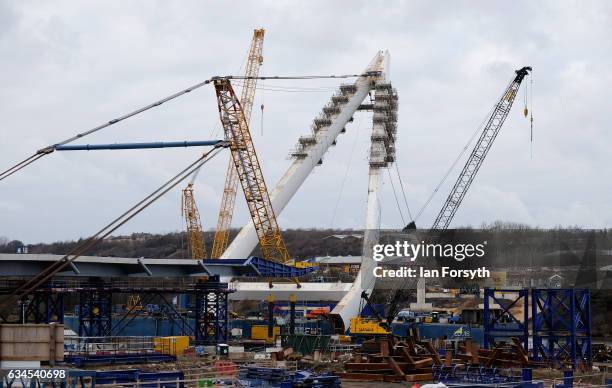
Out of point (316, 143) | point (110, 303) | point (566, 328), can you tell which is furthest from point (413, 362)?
point (316, 143)

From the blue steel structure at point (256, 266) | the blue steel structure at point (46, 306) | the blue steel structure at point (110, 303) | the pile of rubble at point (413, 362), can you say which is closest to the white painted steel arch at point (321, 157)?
the blue steel structure at point (256, 266)

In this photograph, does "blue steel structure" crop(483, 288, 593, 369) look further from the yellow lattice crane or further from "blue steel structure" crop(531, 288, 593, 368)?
the yellow lattice crane

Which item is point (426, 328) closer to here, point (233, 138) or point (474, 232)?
point (474, 232)

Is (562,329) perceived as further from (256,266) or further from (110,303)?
(110,303)

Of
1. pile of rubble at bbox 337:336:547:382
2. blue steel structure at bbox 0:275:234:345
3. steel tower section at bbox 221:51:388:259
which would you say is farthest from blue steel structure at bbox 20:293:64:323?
steel tower section at bbox 221:51:388:259

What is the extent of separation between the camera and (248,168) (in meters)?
82.9

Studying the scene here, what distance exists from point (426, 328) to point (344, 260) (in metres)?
77.4

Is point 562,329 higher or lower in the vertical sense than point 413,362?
higher

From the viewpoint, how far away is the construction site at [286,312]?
117 feet

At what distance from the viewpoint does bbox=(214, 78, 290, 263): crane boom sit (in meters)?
80.1

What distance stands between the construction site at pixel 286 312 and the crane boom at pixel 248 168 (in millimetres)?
141

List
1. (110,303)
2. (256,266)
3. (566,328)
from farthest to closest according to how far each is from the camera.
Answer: (256,266) < (110,303) < (566,328)

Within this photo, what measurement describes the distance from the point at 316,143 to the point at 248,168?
20750mm

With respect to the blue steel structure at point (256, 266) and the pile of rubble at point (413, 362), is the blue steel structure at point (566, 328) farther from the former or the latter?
the blue steel structure at point (256, 266)
